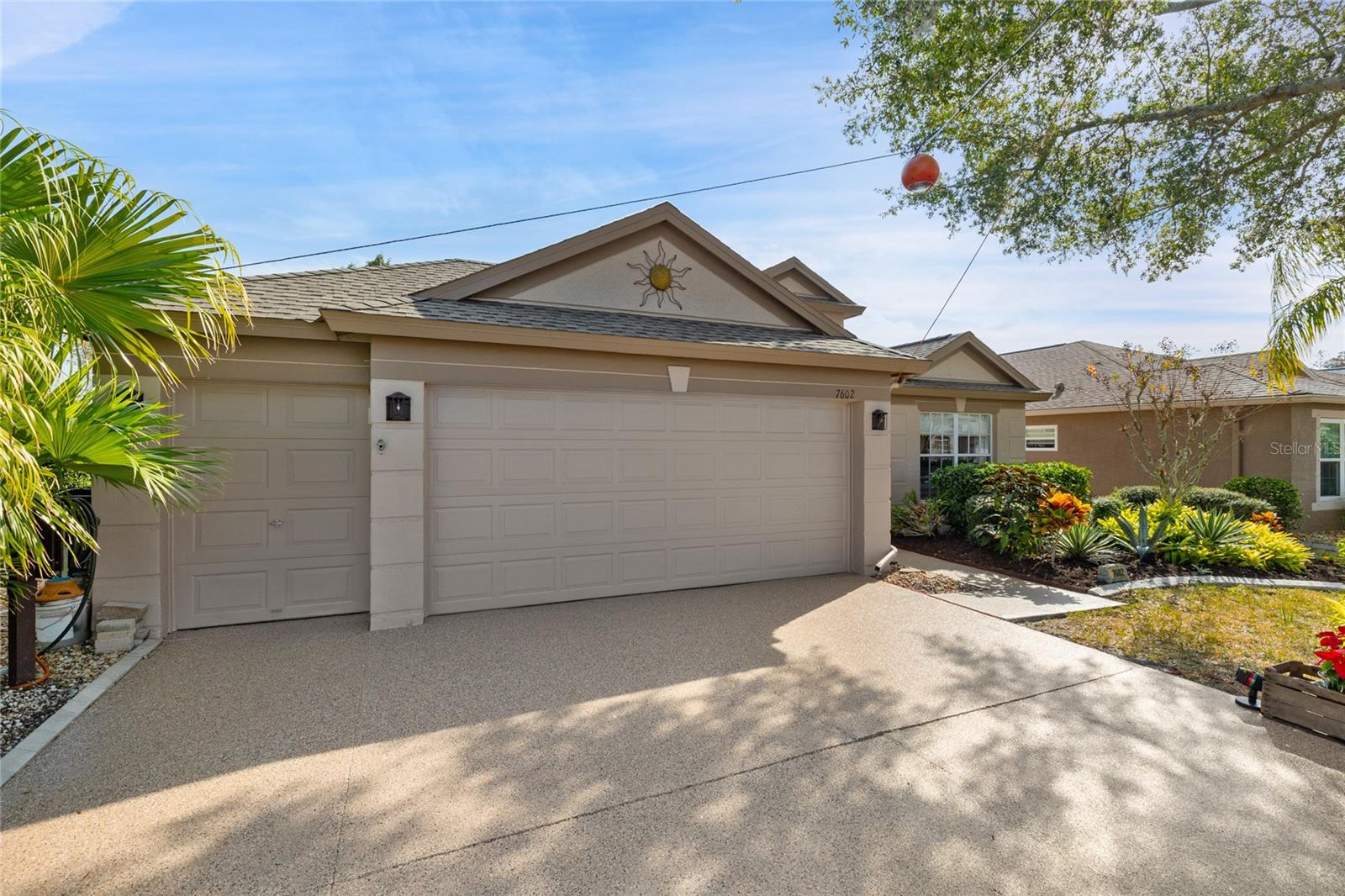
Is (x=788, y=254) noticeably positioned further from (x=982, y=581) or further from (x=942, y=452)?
(x=982, y=581)

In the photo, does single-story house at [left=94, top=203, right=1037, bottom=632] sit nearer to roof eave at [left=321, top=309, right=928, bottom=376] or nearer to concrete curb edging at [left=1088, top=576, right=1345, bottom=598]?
→ roof eave at [left=321, top=309, right=928, bottom=376]

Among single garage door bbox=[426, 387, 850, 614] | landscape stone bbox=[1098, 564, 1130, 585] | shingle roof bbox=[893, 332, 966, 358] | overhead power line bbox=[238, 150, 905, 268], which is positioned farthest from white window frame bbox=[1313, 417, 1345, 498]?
single garage door bbox=[426, 387, 850, 614]

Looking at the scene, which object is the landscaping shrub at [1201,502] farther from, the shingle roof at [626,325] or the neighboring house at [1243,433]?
the shingle roof at [626,325]

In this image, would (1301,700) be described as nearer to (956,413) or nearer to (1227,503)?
(956,413)

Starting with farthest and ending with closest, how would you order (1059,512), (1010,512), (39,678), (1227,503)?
(1227,503) < (1010,512) < (1059,512) < (39,678)

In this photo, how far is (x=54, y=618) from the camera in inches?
199

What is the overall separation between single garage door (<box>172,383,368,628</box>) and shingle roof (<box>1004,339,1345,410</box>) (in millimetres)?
13220

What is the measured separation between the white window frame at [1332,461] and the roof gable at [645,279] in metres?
13.7

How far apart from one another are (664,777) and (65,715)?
13.3 feet

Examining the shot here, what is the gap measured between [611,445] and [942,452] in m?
8.68

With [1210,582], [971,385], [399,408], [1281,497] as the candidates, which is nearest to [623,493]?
[399,408]

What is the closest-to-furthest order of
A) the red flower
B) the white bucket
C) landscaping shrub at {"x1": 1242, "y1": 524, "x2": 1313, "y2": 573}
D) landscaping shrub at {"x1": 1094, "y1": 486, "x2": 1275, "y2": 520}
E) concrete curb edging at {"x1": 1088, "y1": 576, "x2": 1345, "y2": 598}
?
the red flower < the white bucket < concrete curb edging at {"x1": 1088, "y1": 576, "x2": 1345, "y2": 598} < landscaping shrub at {"x1": 1242, "y1": 524, "x2": 1313, "y2": 573} < landscaping shrub at {"x1": 1094, "y1": 486, "x2": 1275, "y2": 520}

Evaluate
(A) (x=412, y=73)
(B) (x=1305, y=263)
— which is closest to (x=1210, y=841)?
(B) (x=1305, y=263)

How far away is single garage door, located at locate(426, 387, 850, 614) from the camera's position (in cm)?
646
